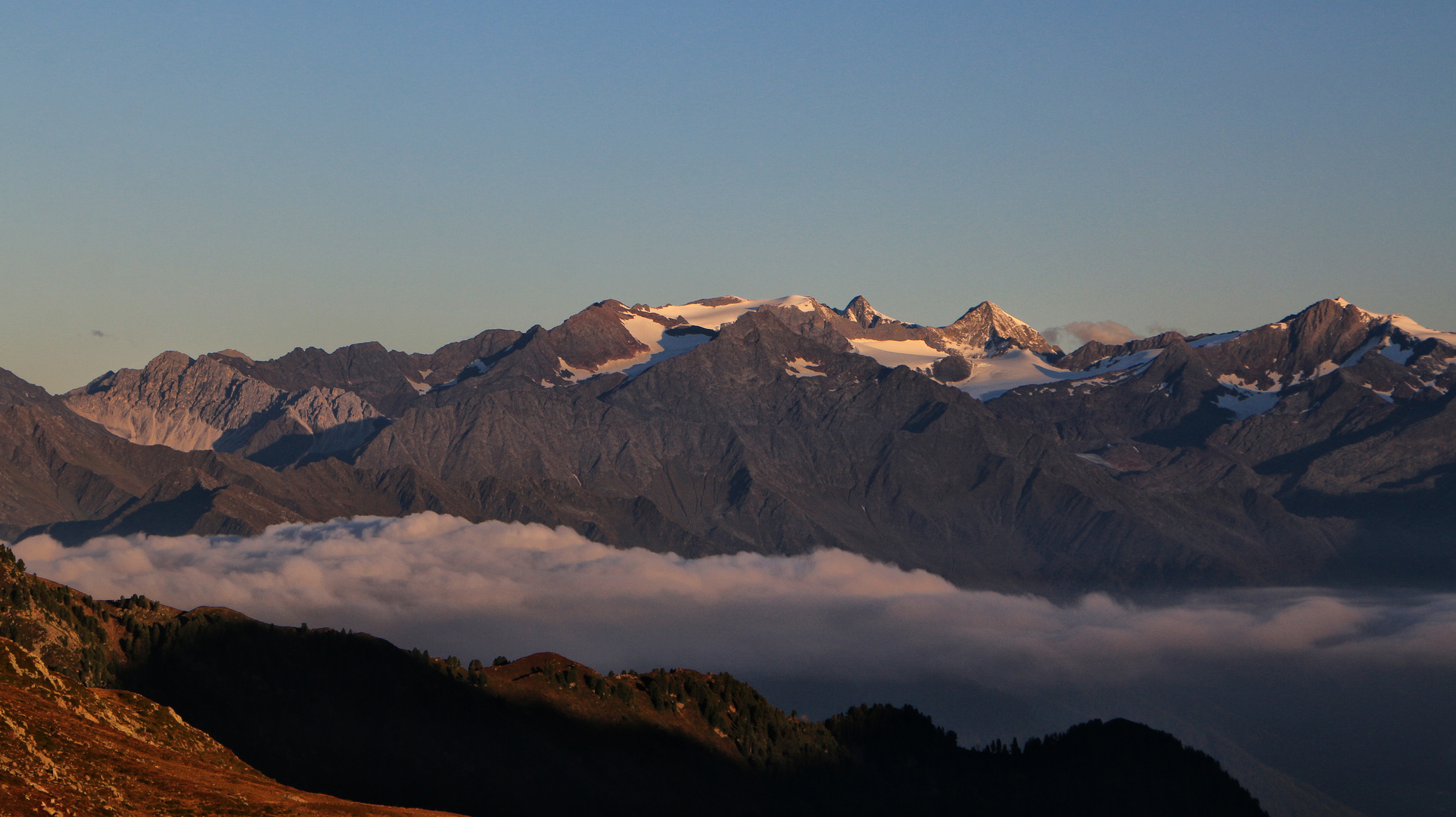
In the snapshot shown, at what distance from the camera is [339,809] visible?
159125mm

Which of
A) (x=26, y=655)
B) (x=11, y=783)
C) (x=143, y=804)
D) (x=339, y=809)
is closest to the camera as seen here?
(x=11, y=783)

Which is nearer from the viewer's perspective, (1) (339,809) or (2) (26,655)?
(1) (339,809)

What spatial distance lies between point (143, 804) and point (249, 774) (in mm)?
59711

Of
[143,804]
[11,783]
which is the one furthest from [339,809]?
[11,783]

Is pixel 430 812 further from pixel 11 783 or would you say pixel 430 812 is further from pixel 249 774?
pixel 11 783

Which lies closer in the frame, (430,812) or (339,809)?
(339,809)

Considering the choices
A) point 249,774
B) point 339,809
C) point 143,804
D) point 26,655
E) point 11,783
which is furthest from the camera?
point 249,774

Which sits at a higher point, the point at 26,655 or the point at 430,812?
the point at 26,655

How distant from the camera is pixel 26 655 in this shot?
178375 mm

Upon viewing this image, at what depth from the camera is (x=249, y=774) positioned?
194875 mm

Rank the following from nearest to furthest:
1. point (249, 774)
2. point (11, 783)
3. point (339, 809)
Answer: point (11, 783) → point (339, 809) → point (249, 774)

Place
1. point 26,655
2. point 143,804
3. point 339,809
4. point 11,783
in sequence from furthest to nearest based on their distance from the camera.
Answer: point 26,655
point 339,809
point 143,804
point 11,783

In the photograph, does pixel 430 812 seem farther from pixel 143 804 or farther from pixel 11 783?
pixel 11 783

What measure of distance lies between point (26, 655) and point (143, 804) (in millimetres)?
50260
